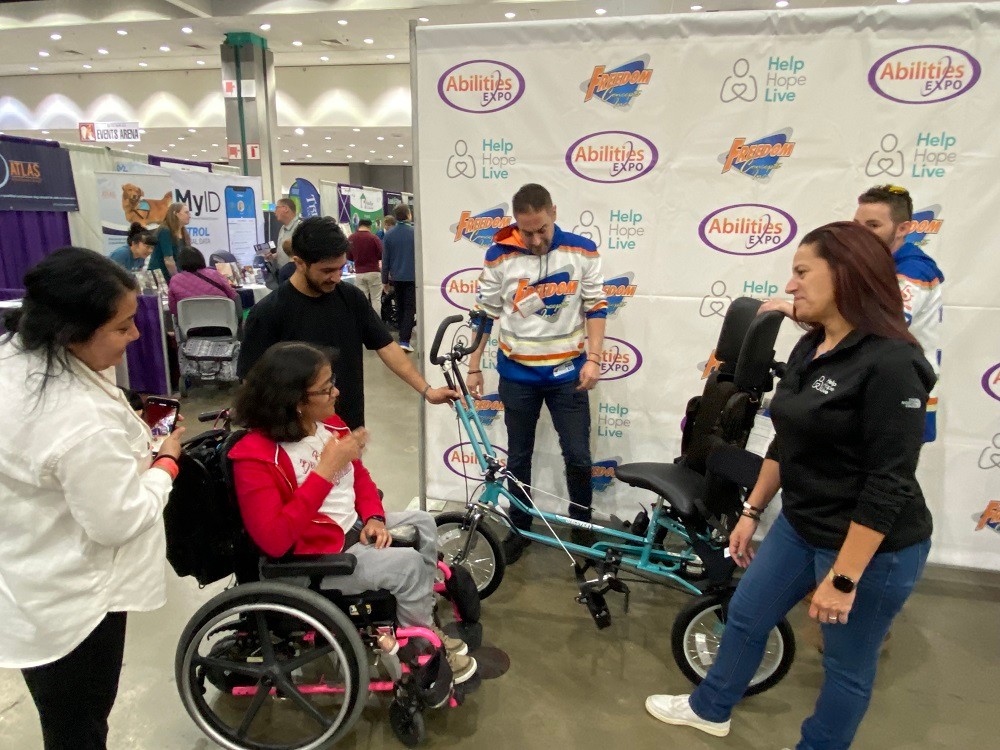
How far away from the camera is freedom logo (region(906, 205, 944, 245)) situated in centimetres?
245

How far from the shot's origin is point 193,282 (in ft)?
15.7

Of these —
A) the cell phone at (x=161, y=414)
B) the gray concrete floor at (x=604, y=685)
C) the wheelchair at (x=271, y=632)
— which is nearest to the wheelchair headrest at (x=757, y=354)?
the gray concrete floor at (x=604, y=685)

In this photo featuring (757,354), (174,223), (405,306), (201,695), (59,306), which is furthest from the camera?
(405,306)

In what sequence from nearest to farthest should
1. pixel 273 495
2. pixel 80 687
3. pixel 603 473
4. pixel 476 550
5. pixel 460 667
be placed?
pixel 80 687 → pixel 273 495 → pixel 460 667 → pixel 476 550 → pixel 603 473

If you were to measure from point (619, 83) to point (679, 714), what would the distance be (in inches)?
92.1

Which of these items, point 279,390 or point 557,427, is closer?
point 279,390

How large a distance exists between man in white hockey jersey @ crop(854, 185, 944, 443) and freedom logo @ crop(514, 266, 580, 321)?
1026 millimetres

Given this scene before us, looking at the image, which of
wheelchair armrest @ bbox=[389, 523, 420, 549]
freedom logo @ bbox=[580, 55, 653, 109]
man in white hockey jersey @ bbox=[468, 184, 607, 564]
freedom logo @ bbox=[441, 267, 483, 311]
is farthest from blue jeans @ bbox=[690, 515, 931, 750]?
freedom logo @ bbox=[580, 55, 653, 109]

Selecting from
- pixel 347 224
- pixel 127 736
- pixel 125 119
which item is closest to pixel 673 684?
pixel 127 736

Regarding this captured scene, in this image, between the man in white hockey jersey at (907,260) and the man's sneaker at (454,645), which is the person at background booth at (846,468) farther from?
the man's sneaker at (454,645)

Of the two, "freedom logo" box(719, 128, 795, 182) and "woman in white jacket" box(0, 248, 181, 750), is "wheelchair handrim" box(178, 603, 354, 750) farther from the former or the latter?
"freedom logo" box(719, 128, 795, 182)

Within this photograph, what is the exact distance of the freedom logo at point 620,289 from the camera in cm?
275

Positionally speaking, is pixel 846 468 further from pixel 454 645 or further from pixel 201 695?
pixel 201 695

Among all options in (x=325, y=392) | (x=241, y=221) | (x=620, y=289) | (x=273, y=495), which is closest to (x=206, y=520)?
(x=273, y=495)
